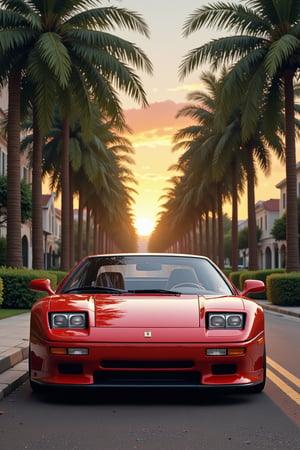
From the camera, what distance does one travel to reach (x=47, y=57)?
2089cm

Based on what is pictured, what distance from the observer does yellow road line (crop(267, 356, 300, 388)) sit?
7.65m

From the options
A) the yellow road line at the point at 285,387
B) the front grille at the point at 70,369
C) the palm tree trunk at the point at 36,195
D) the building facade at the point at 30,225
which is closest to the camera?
the front grille at the point at 70,369

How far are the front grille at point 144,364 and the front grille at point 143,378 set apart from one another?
4 cm

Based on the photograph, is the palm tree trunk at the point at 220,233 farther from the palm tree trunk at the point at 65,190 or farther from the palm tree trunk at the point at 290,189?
the palm tree trunk at the point at 290,189

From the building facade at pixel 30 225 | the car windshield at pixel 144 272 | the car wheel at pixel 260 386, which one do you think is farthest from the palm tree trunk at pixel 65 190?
the car wheel at pixel 260 386

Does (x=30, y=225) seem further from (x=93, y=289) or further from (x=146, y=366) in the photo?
(x=146, y=366)

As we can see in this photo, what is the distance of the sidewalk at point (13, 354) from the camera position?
7.28 m

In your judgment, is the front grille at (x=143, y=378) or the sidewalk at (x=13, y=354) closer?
the front grille at (x=143, y=378)

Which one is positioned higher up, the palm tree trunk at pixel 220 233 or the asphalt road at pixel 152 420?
the palm tree trunk at pixel 220 233

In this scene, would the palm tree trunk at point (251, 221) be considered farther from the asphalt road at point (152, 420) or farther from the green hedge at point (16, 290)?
the asphalt road at point (152, 420)

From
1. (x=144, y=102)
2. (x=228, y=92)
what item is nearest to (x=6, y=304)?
(x=144, y=102)

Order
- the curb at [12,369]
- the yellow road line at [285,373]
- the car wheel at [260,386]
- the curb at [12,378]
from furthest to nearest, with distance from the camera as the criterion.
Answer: the yellow road line at [285,373], the curb at [12,369], the curb at [12,378], the car wheel at [260,386]

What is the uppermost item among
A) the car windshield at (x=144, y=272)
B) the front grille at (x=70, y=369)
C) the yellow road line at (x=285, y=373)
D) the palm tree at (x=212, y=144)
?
the palm tree at (x=212, y=144)

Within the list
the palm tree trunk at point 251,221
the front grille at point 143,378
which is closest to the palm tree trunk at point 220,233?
the palm tree trunk at point 251,221
